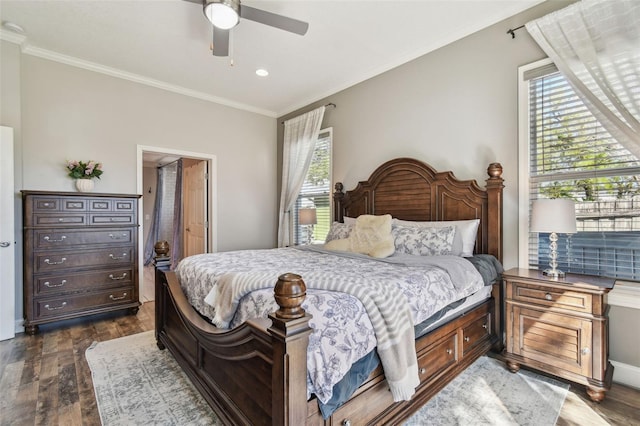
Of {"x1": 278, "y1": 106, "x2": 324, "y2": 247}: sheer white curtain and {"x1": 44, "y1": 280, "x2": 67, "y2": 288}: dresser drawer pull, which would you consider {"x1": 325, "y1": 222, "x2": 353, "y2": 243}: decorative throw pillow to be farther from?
{"x1": 44, "y1": 280, "x2": 67, "y2": 288}: dresser drawer pull

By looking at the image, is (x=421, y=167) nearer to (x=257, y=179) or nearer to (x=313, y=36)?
(x=313, y=36)

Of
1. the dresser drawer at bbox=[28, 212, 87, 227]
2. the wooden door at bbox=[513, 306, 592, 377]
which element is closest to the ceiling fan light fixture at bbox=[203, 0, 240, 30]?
the dresser drawer at bbox=[28, 212, 87, 227]

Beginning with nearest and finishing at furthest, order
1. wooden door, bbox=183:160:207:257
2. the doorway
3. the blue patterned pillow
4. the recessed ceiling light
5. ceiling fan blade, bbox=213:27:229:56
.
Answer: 1. ceiling fan blade, bbox=213:27:229:56
2. the blue patterned pillow
3. the recessed ceiling light
4. the doorway
5. wooden door, bbox=183:160:207:257

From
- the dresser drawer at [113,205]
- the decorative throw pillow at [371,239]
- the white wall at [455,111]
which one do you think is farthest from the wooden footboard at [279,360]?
the dresser drawer at [113,205]

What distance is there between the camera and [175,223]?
21.1 ft

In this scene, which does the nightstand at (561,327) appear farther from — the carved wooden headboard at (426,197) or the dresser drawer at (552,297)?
the carved wooden headboard at (426,197)

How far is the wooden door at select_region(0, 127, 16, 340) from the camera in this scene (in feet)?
9.32

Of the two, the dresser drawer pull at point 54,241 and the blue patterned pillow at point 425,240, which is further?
the dresser drawer pull at point 54,241

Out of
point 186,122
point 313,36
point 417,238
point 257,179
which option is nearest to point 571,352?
point 417,238

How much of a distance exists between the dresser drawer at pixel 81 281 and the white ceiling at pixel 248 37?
7.94 ft

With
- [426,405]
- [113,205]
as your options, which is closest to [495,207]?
[426,405]

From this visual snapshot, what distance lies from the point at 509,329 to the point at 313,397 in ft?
5.77

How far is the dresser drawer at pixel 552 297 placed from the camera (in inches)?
75.7

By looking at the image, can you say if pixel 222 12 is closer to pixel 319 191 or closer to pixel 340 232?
pixel 340 232
